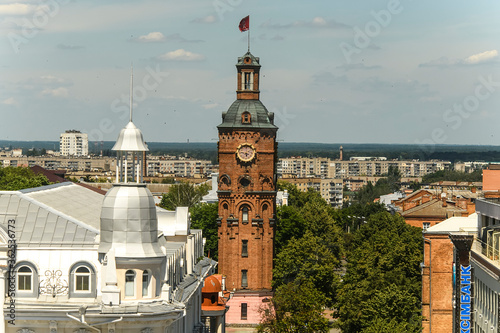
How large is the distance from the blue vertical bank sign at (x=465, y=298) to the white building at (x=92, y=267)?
45.3 feet

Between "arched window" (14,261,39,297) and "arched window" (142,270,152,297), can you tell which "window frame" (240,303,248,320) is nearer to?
"arched window" (14,261,39,297)

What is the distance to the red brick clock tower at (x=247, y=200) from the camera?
116062 millimetres

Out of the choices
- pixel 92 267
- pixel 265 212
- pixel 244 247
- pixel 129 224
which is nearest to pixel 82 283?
pixel 92 267

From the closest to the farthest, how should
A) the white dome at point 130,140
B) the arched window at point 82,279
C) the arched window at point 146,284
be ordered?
the arched window at point 146,284, the arched window at point 82,279, the white dome at point 130,140

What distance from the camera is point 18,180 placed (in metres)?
157

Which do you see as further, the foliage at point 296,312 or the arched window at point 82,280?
the foliage at point 296,312

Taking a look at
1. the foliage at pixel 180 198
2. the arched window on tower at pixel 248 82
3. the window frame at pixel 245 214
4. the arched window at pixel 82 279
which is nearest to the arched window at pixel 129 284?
the arched window at pixel 82 279

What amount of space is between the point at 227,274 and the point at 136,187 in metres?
59.8

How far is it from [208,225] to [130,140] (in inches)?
3037

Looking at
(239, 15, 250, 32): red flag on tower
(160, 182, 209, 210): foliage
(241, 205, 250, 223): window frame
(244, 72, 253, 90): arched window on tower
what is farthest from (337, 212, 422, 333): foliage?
(160, 182, 209, 210): foliage

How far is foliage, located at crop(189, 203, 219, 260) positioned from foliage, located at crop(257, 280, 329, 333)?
2849 cm

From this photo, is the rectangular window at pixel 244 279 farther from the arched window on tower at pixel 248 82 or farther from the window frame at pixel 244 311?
the arched window on tower at pixel 248 82

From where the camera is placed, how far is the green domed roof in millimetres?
116188

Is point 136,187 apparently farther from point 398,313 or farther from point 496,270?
point 398,313
